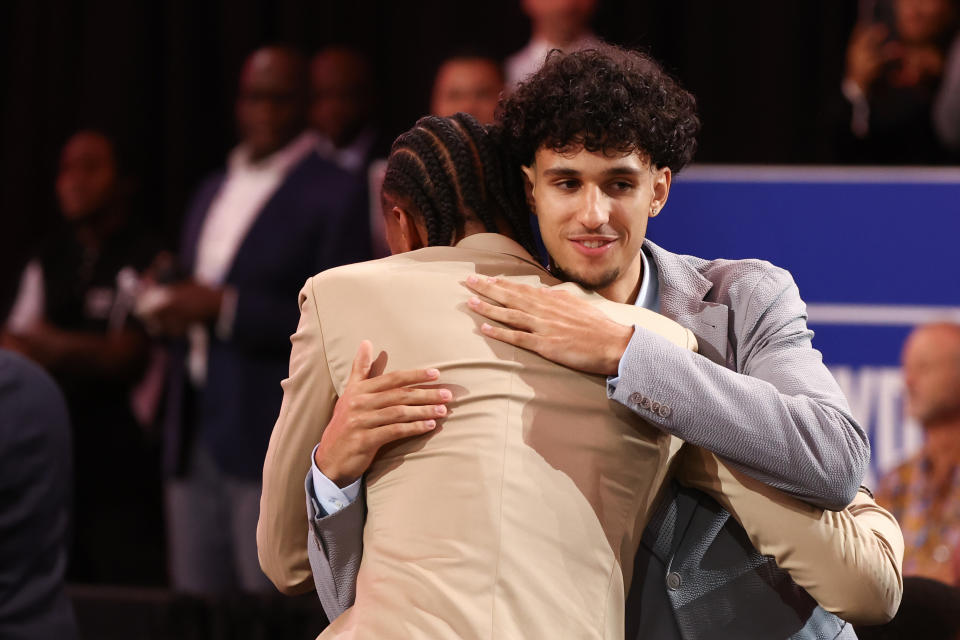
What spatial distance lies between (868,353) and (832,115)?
1.09 m

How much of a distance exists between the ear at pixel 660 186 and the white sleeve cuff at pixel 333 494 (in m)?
0.68

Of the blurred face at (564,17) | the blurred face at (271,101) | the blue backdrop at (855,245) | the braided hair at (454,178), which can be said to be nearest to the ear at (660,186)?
the braided hair at (454,178)

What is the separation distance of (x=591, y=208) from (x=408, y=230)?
29cm

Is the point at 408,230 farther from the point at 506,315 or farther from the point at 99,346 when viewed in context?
the point at 99,346

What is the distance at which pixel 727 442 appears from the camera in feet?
5.96

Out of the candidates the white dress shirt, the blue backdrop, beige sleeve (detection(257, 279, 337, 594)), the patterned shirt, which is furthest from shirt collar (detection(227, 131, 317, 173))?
beige sleeve (detection(257, 279, 337, 594))

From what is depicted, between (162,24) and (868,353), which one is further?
(162,24)

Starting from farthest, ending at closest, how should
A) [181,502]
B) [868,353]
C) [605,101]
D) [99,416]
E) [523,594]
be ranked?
1. [99,416]
2. [181,502]
3. [868,353]
4. [605,101]
5. [523,594]

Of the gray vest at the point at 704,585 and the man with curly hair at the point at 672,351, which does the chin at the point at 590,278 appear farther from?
the gray vest at the point at 704,585

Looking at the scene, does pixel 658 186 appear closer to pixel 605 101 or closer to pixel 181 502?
pixel 605 101

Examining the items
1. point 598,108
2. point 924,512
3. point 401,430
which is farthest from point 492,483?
point 924,512

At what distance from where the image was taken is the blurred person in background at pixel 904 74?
4.33 metres

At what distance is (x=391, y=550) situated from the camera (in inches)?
71.5

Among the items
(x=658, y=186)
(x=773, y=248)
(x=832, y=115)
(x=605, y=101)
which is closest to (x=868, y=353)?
(x=773, y=248)
